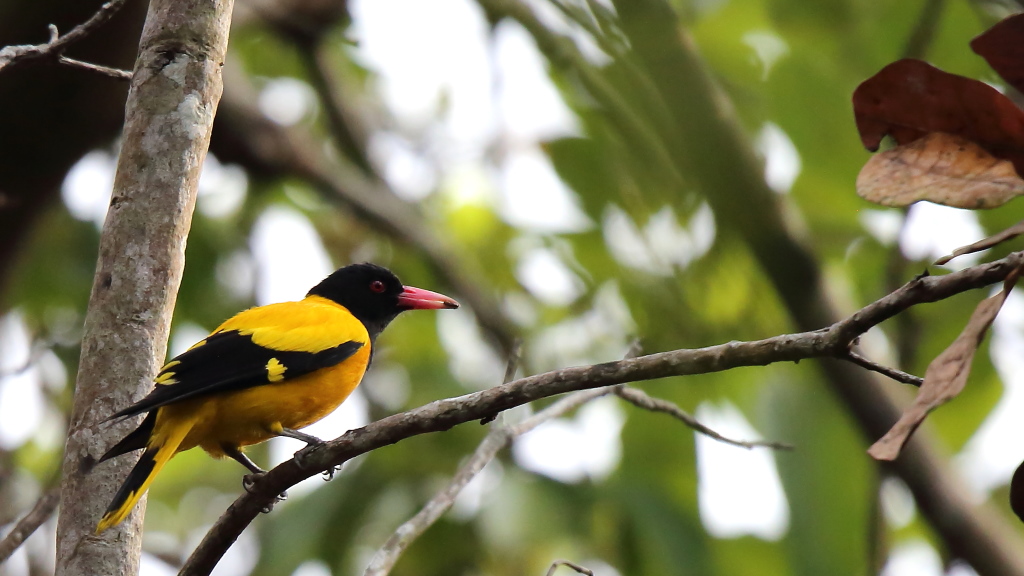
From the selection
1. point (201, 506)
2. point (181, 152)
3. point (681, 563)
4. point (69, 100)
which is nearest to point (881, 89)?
point (181, 152)

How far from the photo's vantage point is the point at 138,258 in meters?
2.50

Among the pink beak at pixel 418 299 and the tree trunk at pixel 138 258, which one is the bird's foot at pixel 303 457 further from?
the pink beak at pixel 418 299

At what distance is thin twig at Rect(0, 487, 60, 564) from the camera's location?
259 centimetres

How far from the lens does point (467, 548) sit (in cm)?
453

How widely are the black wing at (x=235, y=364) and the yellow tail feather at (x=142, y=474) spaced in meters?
0.14

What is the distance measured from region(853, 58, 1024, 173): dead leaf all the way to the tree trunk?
5.51 ft

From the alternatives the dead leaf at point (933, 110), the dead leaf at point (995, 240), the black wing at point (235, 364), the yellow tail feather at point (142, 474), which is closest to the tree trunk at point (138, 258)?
the yellow tail feather at point (142, 474)

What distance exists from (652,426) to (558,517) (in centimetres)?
56

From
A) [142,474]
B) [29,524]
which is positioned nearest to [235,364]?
[29,524]

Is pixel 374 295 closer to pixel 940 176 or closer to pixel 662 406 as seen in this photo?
Answer: pixel 662 406

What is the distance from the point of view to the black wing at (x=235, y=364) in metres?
3.21

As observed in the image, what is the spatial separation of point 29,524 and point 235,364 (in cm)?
96

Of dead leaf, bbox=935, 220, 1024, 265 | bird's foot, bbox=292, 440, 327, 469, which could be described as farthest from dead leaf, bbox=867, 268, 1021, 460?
bird's foot, bbox=292, 440, 327, 469

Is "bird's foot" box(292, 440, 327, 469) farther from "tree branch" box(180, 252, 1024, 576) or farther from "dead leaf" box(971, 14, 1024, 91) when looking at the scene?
"dead leaf" box(971, 14, 1024, 91)
